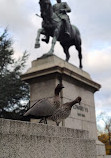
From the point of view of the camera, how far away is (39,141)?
453cm

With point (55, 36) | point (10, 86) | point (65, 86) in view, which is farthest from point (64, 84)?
point (10, 86)

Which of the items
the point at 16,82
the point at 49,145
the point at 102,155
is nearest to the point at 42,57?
the point at 102,155

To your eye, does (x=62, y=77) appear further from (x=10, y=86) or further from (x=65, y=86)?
(x=10, y=86)

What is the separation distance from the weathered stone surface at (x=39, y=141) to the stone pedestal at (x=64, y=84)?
360 cm

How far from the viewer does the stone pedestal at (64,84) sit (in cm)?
969

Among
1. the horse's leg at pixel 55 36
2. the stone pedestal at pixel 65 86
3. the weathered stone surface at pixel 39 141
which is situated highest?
the horse's leg at pixel 55 36

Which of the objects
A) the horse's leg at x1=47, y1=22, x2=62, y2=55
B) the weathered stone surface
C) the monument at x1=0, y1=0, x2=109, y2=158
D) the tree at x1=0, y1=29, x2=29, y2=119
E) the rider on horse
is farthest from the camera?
the tree at x1=0, y1=29, x2=29, y2=119

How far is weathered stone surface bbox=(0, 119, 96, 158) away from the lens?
4012 mm

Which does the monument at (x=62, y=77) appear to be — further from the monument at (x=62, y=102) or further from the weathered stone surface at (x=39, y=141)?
the weathered stone surface at (x=39, y=141)

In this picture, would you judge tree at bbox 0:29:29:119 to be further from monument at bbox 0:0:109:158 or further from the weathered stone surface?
the weathered stone surface

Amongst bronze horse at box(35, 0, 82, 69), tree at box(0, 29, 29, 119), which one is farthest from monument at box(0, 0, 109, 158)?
tree at box(0, 29, 29, 119)

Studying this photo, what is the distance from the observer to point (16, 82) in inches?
978

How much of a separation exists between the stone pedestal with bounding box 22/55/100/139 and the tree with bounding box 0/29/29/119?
43.6 ft

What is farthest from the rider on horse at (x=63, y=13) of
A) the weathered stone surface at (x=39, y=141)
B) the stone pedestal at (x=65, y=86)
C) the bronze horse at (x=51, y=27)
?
the weathered stone surface at (x=39, y=141)
